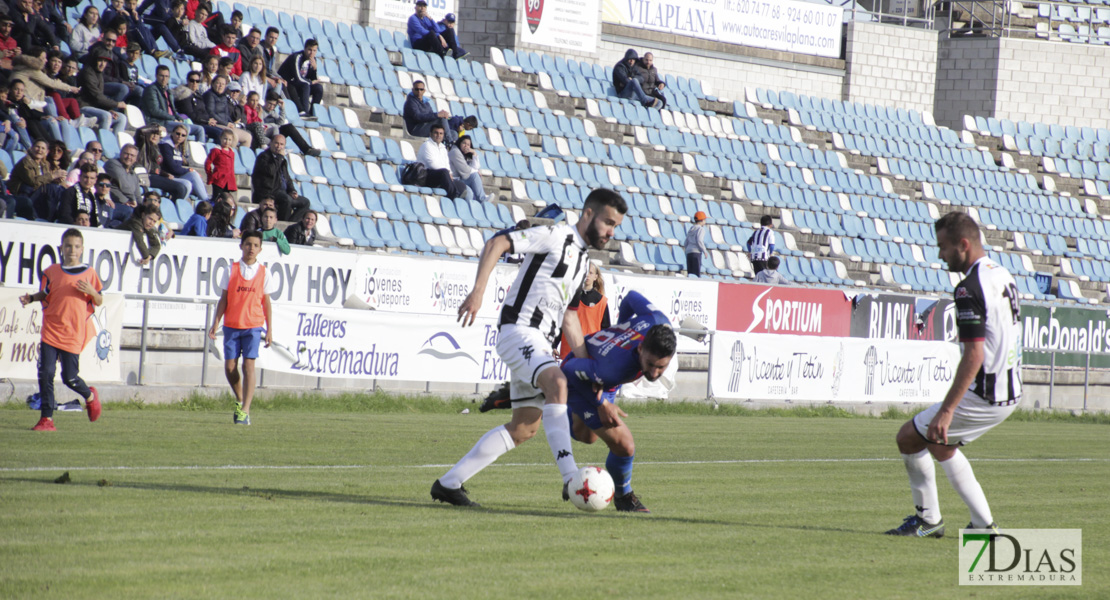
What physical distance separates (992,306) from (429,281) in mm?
11806

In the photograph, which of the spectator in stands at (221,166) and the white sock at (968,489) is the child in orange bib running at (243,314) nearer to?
the spectator in stands at (221,166)

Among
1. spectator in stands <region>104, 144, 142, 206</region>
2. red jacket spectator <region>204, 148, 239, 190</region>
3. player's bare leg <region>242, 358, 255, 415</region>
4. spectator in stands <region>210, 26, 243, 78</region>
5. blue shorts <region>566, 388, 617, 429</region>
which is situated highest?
spectator in stands <region>210, 26, 243, 78</region>

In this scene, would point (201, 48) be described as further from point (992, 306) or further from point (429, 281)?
point (992, 306)

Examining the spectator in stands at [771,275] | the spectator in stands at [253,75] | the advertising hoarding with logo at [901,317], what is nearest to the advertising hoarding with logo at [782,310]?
the advertising hoarding with logo at [901,317]

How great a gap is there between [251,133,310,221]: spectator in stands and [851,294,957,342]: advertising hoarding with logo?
10475mm

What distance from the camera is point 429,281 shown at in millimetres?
18234

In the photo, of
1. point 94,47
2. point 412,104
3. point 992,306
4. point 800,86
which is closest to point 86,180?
point 94,47

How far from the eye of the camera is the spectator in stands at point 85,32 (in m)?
19.5

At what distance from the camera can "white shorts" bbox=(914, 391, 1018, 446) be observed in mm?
7430

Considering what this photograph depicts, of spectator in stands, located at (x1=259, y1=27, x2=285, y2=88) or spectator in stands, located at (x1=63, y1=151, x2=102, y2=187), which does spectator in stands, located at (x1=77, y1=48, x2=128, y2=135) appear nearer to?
spectator in stands, located at (x1=63, y1=151, x2=102, y2=187)

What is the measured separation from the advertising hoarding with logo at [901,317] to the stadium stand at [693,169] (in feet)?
10.6

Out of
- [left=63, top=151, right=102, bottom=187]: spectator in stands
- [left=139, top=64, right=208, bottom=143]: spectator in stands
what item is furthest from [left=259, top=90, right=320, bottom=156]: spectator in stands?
[left=63, top=151, right=102, bottom=187]: spectator in stands

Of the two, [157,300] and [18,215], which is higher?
[18,215]

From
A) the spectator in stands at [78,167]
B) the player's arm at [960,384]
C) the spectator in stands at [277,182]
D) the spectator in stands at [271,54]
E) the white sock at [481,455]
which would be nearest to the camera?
the player's arm at [960,384]
